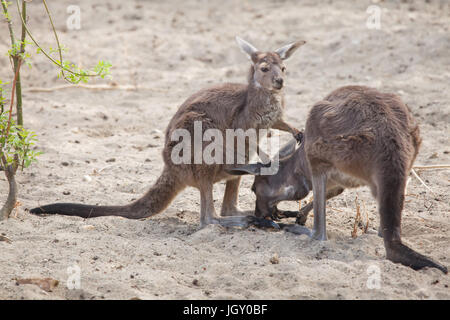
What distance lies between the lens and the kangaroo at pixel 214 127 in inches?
190

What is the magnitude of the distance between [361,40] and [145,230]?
520 centimetres

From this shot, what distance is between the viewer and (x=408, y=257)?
12.0 ft

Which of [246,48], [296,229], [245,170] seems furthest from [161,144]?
[296,229]

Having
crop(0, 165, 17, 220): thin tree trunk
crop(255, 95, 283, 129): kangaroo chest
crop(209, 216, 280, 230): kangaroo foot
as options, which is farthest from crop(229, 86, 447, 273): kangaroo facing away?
crop(0, 165, 17, 220): thin tree trunk

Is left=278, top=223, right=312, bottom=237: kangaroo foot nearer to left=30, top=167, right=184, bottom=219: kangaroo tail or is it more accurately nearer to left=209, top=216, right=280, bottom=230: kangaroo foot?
left=209, top=216, right=280, bottom=230: kangaroo foot

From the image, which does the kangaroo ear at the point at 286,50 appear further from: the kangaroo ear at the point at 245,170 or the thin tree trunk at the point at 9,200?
the thin tree trunk at the point at 9,200

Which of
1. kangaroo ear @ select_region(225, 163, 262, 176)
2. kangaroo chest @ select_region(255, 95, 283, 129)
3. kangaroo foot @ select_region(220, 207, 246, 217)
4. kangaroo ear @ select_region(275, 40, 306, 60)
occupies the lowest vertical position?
kangaroo foot @ select_region(220, 207, 246, 217)

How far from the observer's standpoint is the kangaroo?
4.82 m

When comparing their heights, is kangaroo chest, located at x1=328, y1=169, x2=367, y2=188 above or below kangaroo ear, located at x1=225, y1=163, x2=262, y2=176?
above

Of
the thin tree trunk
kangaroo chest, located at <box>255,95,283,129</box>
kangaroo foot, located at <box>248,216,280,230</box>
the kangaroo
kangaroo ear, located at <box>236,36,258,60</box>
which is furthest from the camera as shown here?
kangaroo ear, located at <box>236,36,258,60</box>

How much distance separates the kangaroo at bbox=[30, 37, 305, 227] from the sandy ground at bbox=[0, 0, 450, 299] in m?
0.14

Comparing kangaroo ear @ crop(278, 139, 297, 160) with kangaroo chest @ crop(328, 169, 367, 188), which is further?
kangaroo ear @ crop(278, 139, 297, 160)

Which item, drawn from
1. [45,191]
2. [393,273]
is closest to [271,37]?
[45,191]

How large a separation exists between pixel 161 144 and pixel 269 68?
6.49 ft
